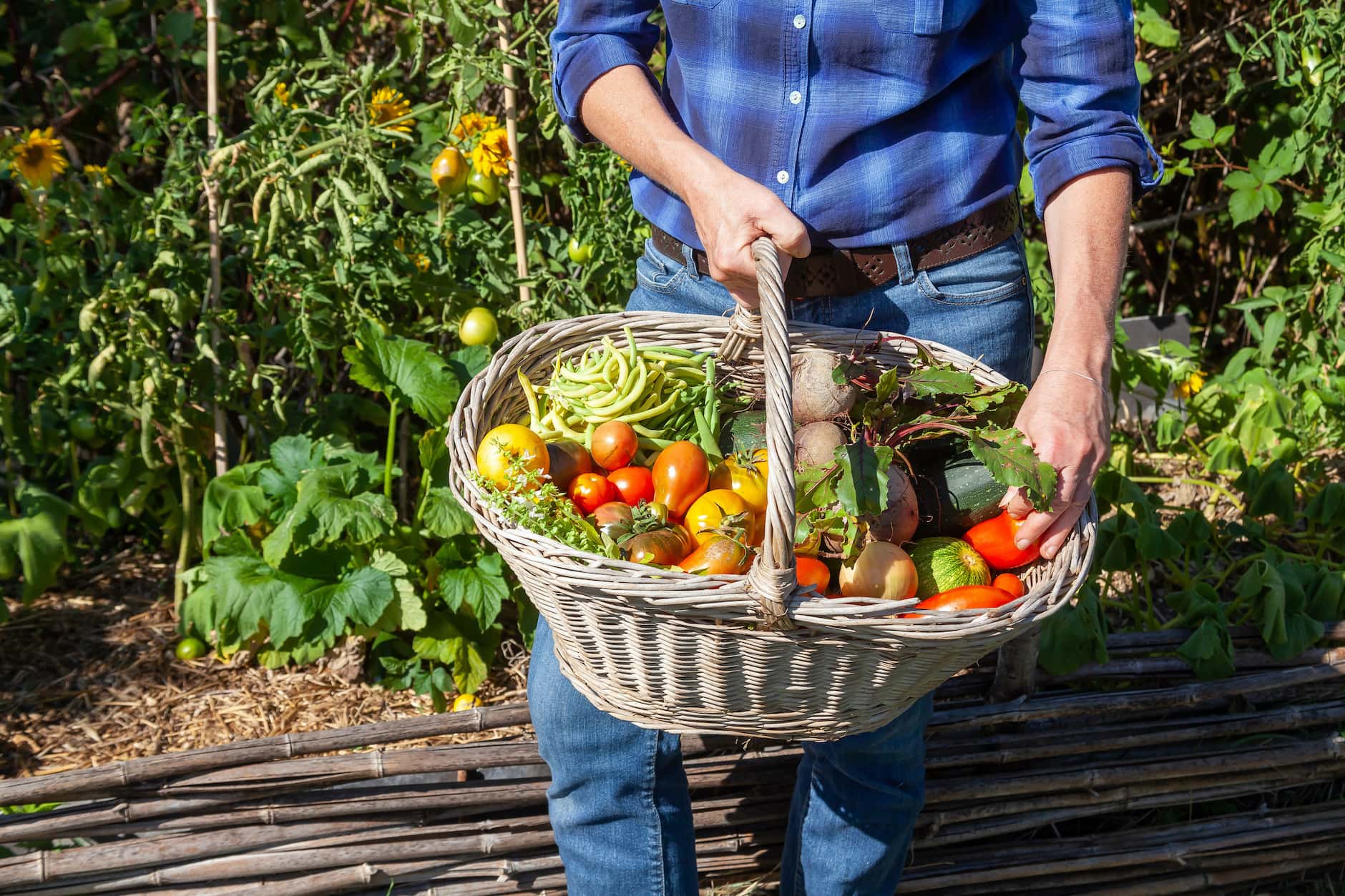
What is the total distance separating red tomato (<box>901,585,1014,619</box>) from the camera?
46.4 inches

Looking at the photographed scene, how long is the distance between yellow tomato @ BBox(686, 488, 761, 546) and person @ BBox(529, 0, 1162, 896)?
0.88 ft

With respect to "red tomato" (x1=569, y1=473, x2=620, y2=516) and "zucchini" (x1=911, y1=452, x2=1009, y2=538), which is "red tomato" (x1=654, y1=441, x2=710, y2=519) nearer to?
"red tomato" (x1=569, y1=473, x2=620, y2=516)

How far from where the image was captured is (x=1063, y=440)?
126cm

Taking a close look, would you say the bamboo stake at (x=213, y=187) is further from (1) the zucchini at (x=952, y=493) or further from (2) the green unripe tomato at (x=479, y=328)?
(1) the zucchini at (x=952, y=493)

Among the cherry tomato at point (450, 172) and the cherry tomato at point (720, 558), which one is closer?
the cherry tomato at point (720, 558)

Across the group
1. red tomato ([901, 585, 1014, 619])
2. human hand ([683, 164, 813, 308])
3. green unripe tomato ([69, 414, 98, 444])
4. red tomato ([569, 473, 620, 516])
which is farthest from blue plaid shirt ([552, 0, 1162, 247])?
green unripe tomato ([69, 414, 98, 444])

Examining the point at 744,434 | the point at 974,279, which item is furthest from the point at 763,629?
the point at 974,279

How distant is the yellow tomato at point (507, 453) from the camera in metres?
1.32

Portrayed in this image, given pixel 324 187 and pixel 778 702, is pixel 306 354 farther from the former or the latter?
pixel 778 702

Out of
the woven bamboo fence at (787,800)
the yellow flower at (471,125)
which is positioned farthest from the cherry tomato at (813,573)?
the yellow flower at (471,125)

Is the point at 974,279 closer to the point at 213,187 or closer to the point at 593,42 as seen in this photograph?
the point at 593,42

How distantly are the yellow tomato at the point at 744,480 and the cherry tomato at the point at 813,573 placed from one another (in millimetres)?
135

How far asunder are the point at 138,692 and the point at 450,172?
1.31m

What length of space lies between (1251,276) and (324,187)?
312 cm
